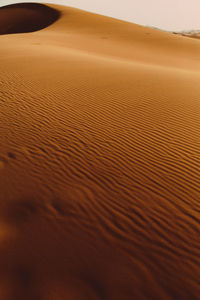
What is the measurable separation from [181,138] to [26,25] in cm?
3478

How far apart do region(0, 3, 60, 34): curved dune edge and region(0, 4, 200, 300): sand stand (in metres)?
29.2

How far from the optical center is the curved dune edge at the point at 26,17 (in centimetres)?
3369

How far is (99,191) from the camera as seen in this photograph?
3.82 metres

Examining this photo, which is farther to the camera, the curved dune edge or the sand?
the curved dune edge

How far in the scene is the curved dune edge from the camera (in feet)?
111

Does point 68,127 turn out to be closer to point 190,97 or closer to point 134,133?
point 134,133

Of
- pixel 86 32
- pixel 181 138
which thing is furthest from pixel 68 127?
pixel 86 32

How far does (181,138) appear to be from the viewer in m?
5.45

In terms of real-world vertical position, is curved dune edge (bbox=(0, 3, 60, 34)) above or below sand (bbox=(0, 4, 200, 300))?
above

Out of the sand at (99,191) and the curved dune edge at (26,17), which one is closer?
the sand at (99,191)

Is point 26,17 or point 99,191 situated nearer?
point 99,191

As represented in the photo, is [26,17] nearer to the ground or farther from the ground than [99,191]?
farther from the ground

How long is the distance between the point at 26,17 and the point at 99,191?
3936 cm

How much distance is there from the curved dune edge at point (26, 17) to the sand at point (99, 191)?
95.9 ft
